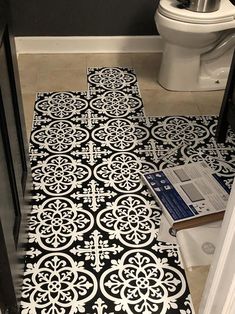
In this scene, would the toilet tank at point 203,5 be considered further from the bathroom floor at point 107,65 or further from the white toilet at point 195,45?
the bathroom floor at point 107,65

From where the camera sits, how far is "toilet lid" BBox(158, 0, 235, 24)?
6.79ft

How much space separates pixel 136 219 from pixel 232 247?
2.53ft

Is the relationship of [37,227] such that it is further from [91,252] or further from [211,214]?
[211,214]

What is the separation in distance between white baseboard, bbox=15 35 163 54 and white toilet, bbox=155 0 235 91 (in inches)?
15.3

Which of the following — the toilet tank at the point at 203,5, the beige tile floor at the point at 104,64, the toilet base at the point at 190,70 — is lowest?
the beige tile floor at the point at 104,64

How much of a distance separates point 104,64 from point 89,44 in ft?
0.66

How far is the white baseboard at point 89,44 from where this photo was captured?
270 centimetres

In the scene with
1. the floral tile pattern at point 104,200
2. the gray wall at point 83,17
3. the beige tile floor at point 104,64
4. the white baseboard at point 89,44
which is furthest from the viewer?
the white baseboard at point 89,44

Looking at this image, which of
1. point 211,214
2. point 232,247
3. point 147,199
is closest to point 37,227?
point 147,199

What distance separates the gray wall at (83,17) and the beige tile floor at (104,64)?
0.50 ft

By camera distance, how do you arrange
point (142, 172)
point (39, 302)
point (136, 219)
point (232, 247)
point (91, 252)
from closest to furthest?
point (232, 247) < point (39, 302) < point (91, 252) < point (136, 219) < point (142, 172)

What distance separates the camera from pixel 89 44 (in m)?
2.74

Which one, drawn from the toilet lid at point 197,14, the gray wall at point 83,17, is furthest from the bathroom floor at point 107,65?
the toilet lid at point 197,14

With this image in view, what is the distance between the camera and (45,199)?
1.71m
